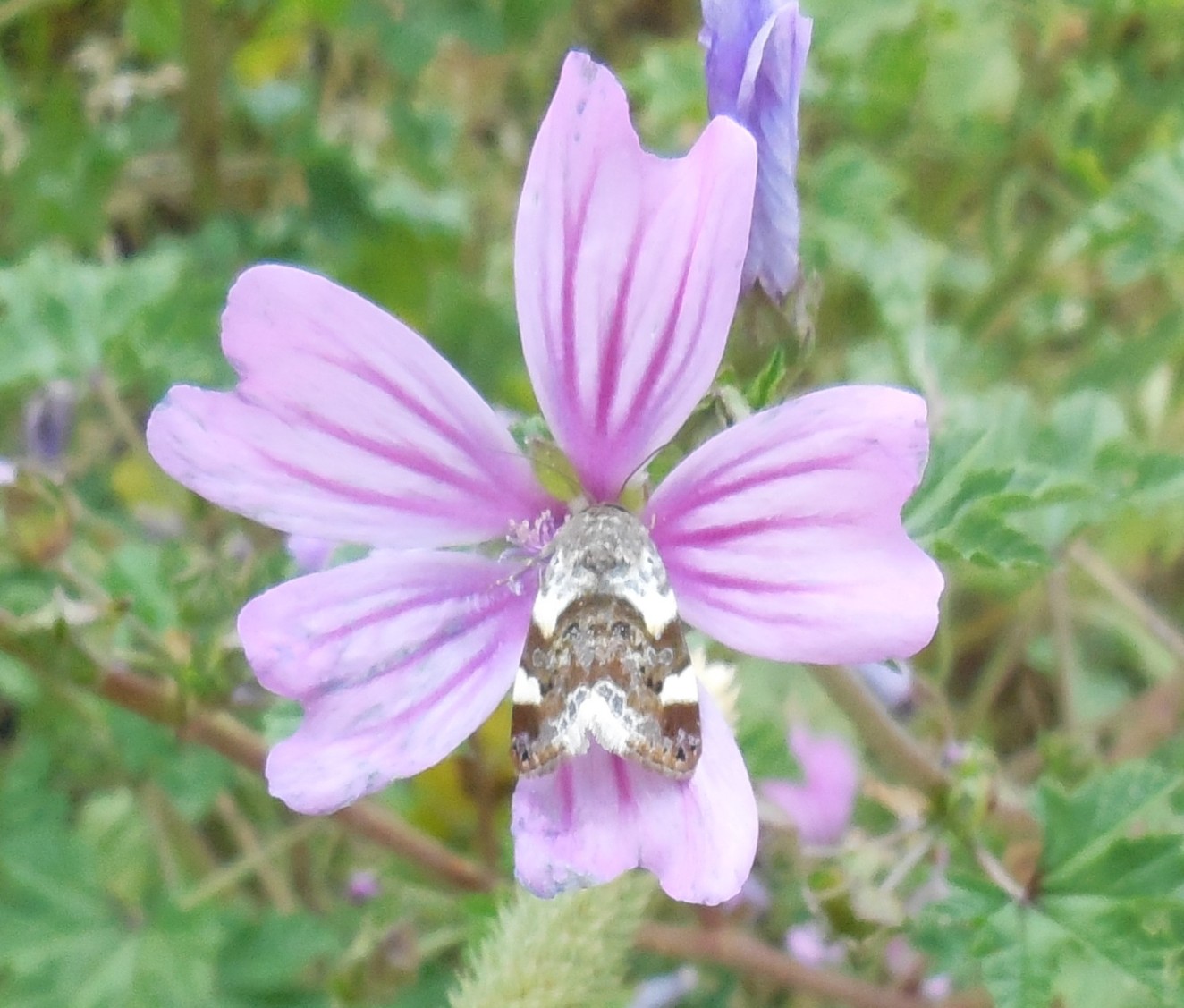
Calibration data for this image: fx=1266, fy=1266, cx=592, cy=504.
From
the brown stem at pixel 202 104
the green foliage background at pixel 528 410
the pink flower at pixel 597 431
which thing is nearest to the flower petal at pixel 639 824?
the pink flower at pixel 597 431

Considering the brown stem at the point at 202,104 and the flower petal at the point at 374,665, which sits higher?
the brown stem at the point at 202,104

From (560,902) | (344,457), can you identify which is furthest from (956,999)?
(344,457)

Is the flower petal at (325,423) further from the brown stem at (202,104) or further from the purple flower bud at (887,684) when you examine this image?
the brown stem at (202,104)

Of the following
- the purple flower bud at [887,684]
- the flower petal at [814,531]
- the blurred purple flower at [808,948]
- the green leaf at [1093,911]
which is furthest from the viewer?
the blurred purple flower at [808,948]

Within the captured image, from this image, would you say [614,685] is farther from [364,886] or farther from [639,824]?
[364,886]

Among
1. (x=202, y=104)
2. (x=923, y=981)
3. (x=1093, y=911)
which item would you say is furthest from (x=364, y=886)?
(x=202, y=104)

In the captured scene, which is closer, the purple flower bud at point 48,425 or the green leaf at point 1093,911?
the green leaf at point 1093,911
